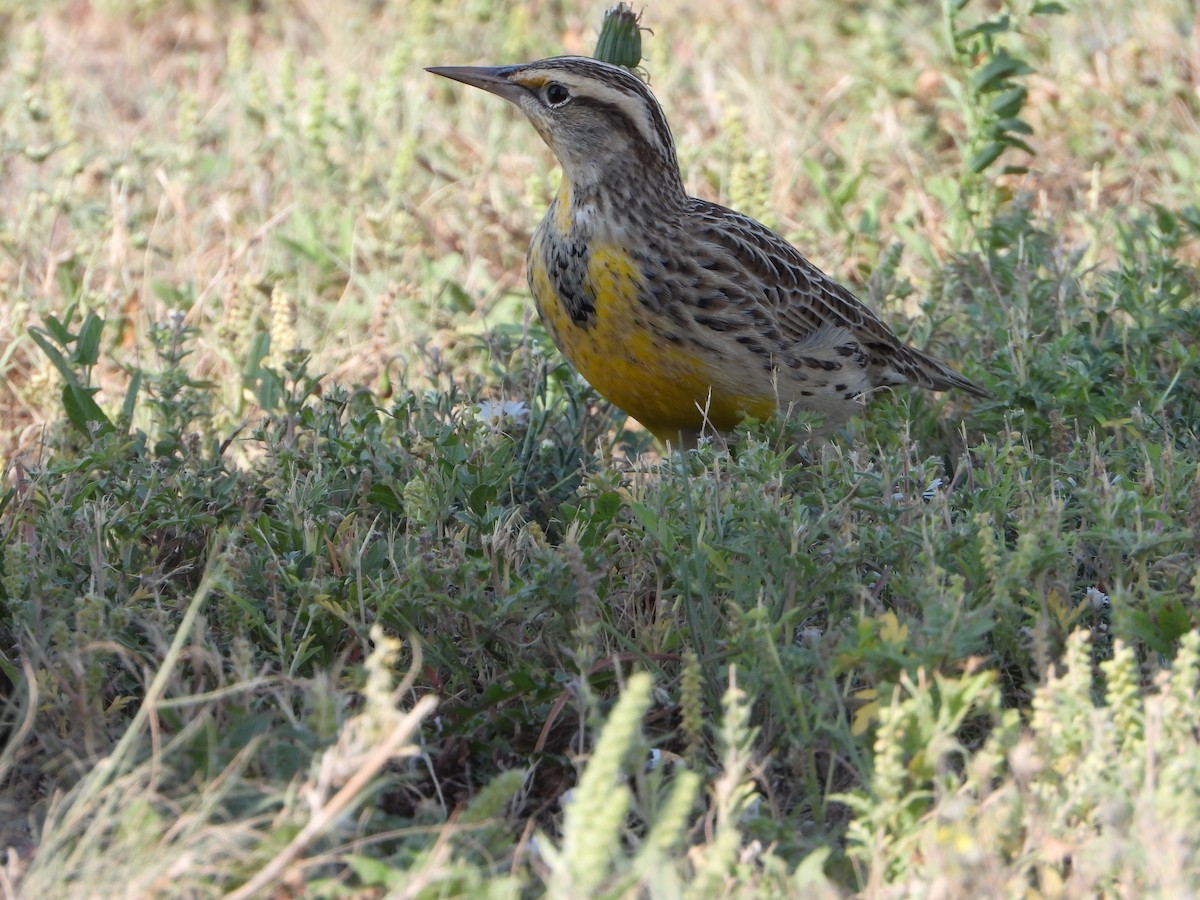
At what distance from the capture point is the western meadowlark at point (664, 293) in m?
4.71

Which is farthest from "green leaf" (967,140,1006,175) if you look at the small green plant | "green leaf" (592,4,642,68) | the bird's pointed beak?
the bird's pointed beak

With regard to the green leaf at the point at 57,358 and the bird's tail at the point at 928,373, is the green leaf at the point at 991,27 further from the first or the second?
the green leaf at the point at 57,358

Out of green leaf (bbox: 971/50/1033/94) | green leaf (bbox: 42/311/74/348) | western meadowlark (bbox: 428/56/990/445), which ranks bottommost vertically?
green leaf (bbox: 42/311/74/348)

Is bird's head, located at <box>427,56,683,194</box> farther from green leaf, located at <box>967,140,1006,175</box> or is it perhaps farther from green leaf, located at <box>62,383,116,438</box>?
green leaf, located at <box>967,140,1006,175</box>

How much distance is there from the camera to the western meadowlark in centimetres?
471

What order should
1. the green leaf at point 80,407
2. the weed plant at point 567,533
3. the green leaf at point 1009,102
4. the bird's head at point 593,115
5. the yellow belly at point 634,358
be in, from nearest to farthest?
the weed plant at point 567,533 < the yellow belly at point 634,358 < the green leaf at point 80,407 < the bird's head at point 593,115 < the green leaf at point 1009,102

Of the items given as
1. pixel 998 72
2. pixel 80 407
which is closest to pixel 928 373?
pixel 998 72

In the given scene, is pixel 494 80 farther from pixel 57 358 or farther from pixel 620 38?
pixel 57 358

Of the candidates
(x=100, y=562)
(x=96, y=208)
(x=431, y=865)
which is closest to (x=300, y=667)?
(x=100, y=562)

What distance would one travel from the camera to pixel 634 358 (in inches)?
183

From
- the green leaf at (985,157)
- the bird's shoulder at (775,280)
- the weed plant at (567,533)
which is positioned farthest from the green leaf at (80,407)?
the green leaf at (985,157)

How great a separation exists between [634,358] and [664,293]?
221 millimetres

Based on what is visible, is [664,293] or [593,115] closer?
[664,293]

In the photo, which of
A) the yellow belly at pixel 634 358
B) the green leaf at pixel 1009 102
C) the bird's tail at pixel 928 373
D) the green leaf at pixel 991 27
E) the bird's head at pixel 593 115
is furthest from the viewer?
the green leaf at pixel 1009 102
